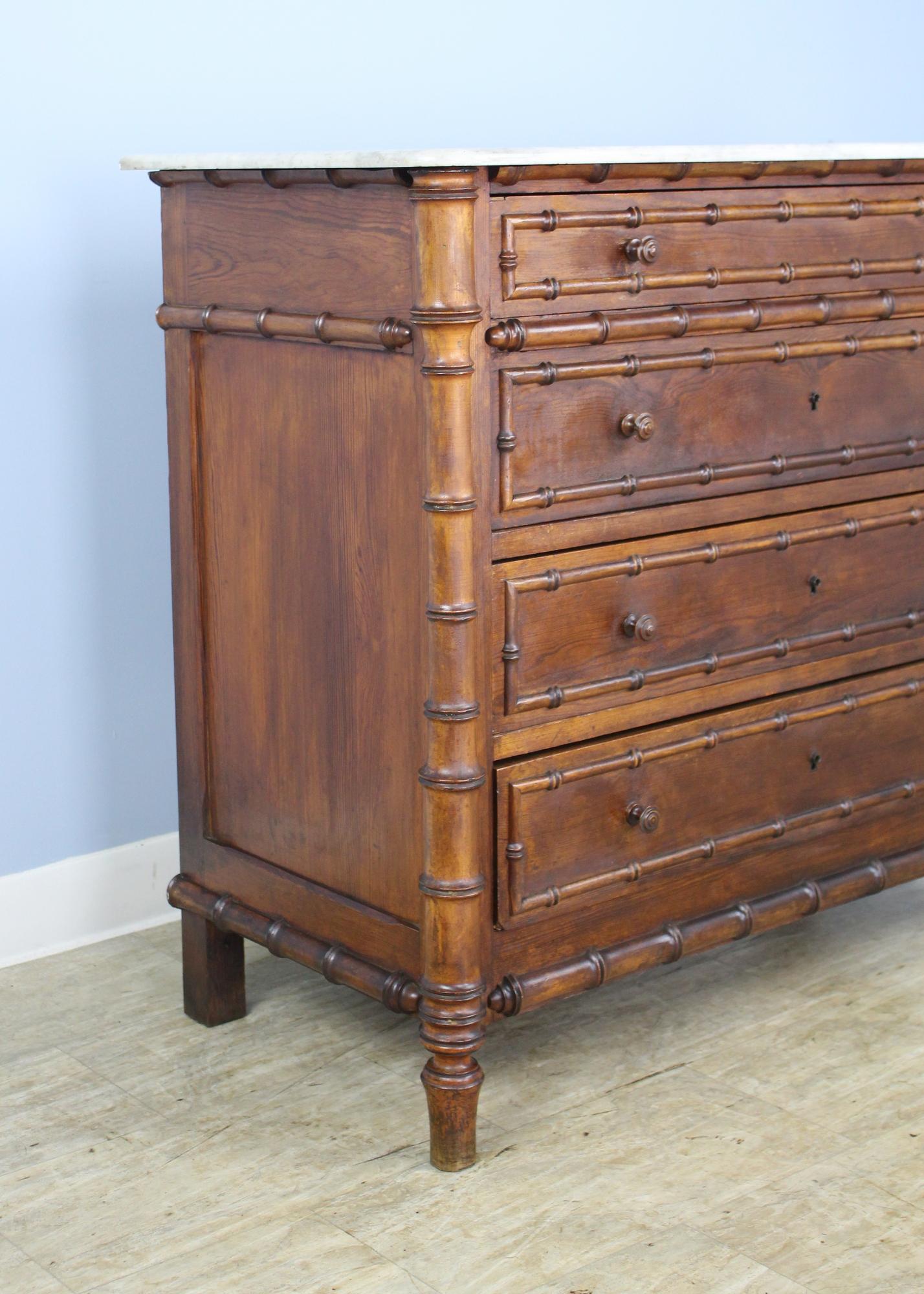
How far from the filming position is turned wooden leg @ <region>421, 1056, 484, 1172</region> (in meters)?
2.04

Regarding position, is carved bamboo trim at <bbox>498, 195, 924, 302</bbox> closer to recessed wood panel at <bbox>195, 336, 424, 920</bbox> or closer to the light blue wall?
recessed wood panel at <bbox>195, 336, 424, 920</bbox>

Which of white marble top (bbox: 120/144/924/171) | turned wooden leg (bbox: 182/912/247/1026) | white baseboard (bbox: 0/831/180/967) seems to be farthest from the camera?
white baseboard (bbox: 0/831/180/967)

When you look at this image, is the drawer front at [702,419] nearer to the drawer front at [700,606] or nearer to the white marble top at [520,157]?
the drawer front at [700,606]

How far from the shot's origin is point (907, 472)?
2.46 m

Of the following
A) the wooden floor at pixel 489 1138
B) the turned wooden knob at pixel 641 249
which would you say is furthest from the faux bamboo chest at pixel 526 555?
the wooden floor at pixel 489 1138

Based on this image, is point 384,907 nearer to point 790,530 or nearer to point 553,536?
point 553,536

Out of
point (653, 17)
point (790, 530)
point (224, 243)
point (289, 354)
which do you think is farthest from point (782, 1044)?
point (653, 17)

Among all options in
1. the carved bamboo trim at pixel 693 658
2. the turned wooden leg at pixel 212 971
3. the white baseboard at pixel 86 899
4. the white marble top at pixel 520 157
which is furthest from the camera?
the white baseboard at pixel 86 899

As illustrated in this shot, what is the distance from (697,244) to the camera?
2.08m

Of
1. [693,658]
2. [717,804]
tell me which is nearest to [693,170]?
[693,658]

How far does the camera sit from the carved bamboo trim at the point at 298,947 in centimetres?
211

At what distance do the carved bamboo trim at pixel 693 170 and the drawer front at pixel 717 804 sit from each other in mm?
695

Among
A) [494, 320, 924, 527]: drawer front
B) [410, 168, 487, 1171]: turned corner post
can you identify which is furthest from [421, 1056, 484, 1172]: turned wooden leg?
[494, 320, 924, 527]: drawer front

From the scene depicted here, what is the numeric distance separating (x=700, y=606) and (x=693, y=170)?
21.9 inches
